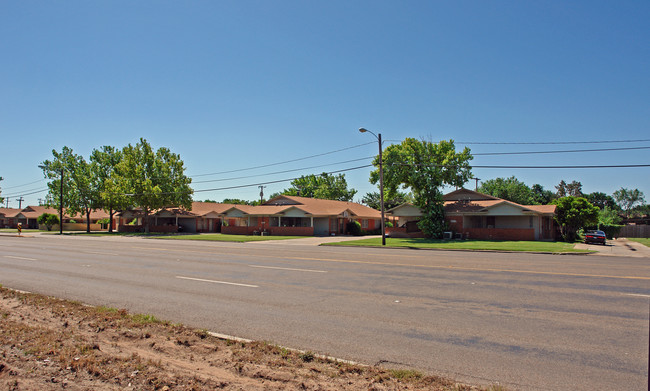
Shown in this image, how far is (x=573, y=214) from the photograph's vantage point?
116 ft

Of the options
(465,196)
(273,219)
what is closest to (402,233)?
(465,196)

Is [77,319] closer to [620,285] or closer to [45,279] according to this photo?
[45,279]

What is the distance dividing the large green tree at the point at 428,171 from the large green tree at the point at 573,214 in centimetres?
810

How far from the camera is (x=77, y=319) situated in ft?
23.7

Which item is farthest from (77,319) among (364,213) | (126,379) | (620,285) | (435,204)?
(364,213)

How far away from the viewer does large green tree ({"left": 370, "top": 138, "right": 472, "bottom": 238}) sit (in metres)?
37.9

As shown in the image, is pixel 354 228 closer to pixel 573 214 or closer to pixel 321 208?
pixel 321 208

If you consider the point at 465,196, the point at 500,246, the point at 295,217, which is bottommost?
the point at 500,246

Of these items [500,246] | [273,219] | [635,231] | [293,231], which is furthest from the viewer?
[273,219]

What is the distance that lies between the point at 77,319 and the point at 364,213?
5169 centimetres

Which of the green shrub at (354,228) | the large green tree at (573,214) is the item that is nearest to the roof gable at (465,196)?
the large green tree at (573,214)

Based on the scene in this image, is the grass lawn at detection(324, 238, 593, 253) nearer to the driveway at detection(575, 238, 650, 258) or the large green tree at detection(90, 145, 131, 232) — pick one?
the driveway at detection(575, 238, 650, 258)

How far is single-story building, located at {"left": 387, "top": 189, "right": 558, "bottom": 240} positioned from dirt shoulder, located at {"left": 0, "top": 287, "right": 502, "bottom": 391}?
36555 millimetres

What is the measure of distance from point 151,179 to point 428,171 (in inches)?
1422
